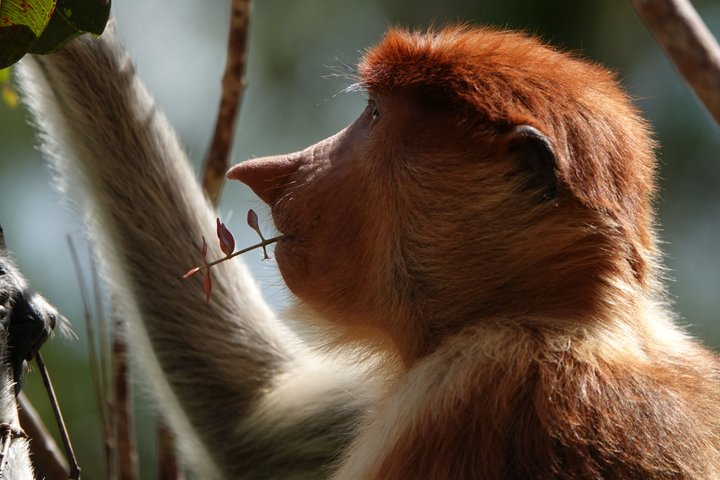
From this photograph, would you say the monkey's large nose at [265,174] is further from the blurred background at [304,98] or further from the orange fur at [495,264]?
the blurred background at [304,98]

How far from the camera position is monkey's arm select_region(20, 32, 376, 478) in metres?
4.53

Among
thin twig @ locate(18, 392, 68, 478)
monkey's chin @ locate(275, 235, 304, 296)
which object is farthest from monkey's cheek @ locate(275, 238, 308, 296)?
thin twig @ locate(18, 392, 68, 478)

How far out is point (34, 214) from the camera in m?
7.83

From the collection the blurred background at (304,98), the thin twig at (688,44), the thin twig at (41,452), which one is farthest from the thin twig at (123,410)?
the blurred background at (304,98)

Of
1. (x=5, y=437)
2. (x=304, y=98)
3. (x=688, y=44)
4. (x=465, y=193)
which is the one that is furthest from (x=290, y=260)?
(x=304, y=98)

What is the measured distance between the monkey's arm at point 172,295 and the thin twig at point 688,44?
198cm

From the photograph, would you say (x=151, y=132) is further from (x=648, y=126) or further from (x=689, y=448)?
(x=689, y=448)

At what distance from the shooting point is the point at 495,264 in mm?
3219

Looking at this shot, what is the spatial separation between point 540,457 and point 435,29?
5.22 feet

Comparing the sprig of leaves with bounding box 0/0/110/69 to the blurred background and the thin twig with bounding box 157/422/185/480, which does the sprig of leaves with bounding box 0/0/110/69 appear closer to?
the thin twig with bounding box 157/422/185/480

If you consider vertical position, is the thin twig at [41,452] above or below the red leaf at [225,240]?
below

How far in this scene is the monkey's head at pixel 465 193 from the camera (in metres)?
3.13

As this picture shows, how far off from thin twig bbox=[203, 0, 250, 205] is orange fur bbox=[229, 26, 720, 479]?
118 cm

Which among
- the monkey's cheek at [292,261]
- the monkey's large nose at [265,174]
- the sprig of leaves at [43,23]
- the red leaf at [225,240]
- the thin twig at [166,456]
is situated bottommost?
the thin twig at [166,456]
